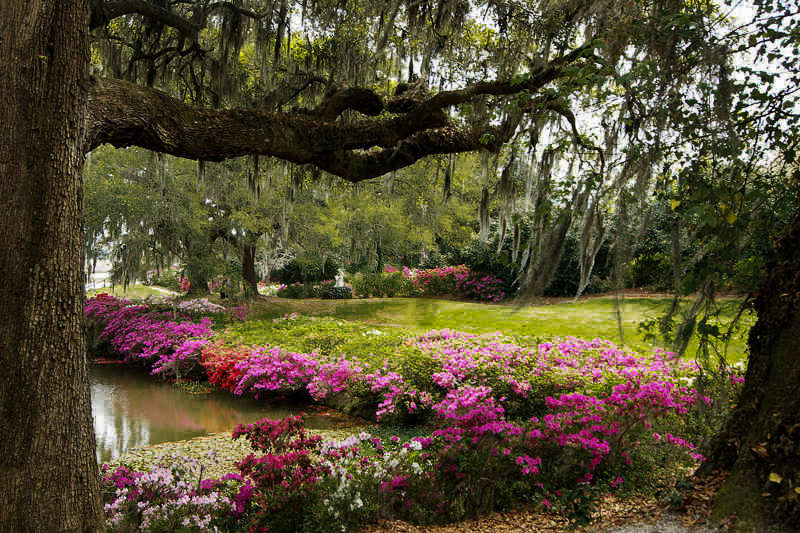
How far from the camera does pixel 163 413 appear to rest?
7.97m

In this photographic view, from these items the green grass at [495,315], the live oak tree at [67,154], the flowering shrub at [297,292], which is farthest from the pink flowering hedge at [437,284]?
the live oak tree at [67,154]

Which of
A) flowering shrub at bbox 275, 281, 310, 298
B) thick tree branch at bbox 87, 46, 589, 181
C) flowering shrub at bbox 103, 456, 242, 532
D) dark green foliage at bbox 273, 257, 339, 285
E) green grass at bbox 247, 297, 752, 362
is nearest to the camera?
thick tree branch at bbox 87, 46, 589, 181

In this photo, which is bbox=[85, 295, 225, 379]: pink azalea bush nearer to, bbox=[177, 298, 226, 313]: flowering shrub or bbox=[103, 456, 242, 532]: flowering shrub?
bbox=[177, 298, 226, 313]: flowering shrub

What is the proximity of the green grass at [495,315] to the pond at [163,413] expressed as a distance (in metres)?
3.80

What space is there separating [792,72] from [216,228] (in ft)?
39.5

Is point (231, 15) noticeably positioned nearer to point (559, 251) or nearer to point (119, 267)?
point (559, 251)

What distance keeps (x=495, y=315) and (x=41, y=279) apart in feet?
37.3

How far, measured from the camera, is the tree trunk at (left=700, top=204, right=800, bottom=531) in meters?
2.22

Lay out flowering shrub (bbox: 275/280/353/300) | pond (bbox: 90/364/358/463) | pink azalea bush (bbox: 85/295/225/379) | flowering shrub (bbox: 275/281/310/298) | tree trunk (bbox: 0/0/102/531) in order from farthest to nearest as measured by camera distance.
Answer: flowering shrub (bbox: 275/281/310/298) → flowering shrub (bbox: 275/280/353/300) → pink azalea bush (bbox: 85/295/225/379) → pond (bbox: 90/364/358/463) → tree trunk (bbox: 0/0/102/531)

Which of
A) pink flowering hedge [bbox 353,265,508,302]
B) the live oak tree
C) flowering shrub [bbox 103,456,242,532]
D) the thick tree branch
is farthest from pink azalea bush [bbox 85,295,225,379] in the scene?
pink flowering hedge [bbox 353,265,508,302]

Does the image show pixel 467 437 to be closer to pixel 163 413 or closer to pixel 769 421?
pixel 769 421

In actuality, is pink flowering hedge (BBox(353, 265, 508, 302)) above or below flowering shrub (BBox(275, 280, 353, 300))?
above

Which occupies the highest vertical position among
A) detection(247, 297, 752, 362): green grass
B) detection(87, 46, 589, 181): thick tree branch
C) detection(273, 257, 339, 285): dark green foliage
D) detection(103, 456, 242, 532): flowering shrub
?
detection(87, 46, 589, 181): thick tree branch

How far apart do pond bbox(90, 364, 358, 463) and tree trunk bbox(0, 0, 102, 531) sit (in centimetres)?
413
